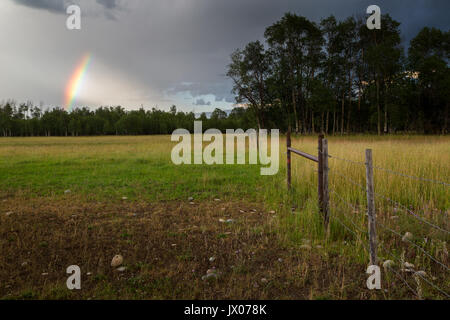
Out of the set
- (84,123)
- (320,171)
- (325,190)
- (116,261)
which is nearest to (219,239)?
(116,261)

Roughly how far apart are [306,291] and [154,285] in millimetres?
1975

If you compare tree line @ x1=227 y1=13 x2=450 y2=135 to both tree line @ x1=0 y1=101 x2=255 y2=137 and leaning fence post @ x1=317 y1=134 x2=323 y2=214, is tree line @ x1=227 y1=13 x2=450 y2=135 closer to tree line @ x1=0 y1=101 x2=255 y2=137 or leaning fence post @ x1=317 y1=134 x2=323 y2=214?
leaning fence post @ x1=317 y1=134 x2=323 y2=214

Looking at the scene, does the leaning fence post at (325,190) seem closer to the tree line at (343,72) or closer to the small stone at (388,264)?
the small stone at (388,264)

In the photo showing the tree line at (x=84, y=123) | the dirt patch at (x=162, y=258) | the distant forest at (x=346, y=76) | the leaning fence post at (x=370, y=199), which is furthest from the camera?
the tree line at (x=84, y=123)

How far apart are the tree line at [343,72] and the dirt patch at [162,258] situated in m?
31.7

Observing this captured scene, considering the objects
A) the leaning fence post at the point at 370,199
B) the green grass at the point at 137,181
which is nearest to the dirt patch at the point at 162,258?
the leaning fence post at the point at 370,199

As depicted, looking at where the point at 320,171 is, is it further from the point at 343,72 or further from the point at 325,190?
the point at 343,72

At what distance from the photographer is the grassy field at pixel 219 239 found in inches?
131

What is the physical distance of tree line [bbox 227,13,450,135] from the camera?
104 feet

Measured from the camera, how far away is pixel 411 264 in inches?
146

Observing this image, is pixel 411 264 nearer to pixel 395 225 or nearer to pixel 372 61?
pixel 395 225

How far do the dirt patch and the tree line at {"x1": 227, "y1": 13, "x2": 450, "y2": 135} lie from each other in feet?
104

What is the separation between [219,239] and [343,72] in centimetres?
3693
